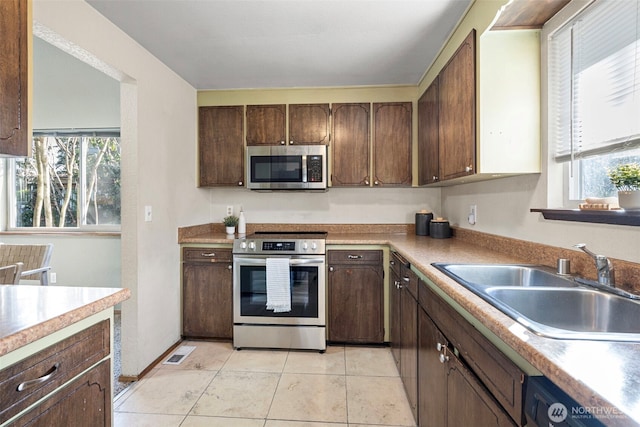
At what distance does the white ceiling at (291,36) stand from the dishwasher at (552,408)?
188cm

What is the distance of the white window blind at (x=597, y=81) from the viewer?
1161mm

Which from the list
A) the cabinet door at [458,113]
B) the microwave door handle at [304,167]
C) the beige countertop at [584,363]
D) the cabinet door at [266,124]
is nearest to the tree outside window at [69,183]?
the cabinet door at [266,124]

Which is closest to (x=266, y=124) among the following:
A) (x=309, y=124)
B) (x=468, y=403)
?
(x=309, y=124)

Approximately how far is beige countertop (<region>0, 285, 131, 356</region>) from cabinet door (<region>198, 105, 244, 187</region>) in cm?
206

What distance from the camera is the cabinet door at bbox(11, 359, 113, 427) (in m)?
0.83

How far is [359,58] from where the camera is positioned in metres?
2.42

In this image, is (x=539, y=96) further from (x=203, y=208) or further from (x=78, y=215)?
(x=78, y=215)

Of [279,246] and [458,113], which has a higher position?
[458,113]

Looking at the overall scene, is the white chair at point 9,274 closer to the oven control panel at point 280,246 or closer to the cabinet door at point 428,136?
the oven control panel at point 280,246

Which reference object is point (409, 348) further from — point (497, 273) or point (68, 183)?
point (68, 183)

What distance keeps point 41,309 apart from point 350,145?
255 centimetres

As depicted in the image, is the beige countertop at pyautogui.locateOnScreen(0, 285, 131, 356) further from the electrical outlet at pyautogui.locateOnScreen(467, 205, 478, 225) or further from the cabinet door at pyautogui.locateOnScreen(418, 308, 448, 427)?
the electrical outlet at pyautogui.locateOnScreen(467, 205, 478, 225)

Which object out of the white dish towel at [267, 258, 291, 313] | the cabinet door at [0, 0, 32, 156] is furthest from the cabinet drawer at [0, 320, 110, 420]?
the white dish towel at [267, 258, 291, 313]

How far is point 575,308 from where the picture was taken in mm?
1147
